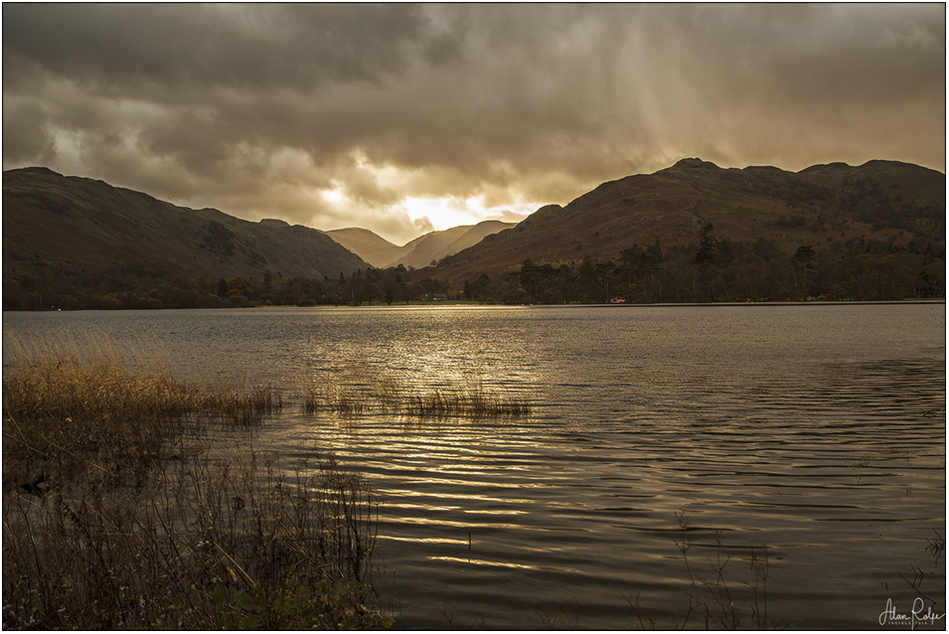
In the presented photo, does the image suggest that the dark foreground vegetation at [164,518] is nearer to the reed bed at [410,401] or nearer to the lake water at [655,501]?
the reed bed at [410,401]

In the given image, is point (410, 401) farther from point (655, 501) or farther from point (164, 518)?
point (164, 518)

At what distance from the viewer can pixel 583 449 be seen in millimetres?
15945

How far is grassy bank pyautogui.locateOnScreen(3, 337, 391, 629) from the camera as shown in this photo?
6883 millimetres

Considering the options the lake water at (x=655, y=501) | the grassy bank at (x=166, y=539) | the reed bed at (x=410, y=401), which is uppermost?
the grassy bank at (x=166, y=539)

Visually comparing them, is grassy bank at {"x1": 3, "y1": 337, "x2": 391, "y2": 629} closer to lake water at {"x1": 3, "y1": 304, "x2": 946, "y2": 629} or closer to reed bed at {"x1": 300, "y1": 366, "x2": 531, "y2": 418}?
lake water at {"x1": 3, "y1": 304, "x2": 946, "y2": 629}

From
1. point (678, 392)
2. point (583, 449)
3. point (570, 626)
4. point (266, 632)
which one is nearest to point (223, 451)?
point (583, 449)

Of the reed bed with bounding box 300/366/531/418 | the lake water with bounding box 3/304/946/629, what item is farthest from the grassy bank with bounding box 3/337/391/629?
the reed bed with bounding box 300/366/531/418

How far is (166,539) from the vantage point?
9.18 meters

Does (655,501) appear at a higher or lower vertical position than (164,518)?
lower

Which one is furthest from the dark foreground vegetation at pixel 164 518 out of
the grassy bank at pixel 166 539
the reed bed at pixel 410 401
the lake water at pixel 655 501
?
the lake water at pixel 655 501

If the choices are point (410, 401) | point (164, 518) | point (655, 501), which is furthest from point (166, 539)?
point (410, 401)

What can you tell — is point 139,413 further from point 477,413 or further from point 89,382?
point 477,413

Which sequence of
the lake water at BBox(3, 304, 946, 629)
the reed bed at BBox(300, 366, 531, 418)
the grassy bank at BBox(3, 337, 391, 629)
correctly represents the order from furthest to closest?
the reed bed at BBox(300, 366, 531, 418) → the lake water at BBox(3, 304, 946, 629) → the grassy bank at BBox(3, 337, 391, 629)

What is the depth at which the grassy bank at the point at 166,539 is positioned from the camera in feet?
22.6
